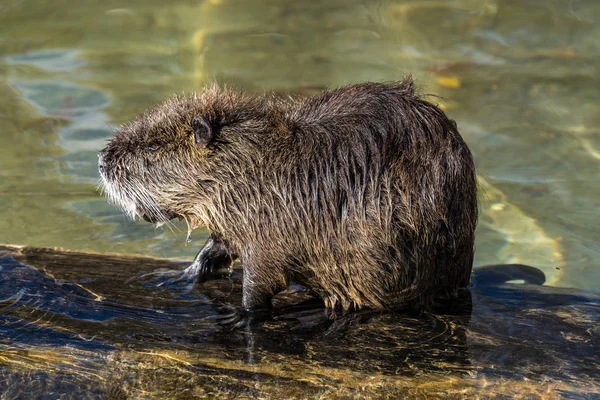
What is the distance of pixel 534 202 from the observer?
219 inches

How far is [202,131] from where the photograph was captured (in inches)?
136

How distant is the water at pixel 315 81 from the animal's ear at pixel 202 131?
1741mm

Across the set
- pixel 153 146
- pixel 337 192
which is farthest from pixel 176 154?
pixel 337 192

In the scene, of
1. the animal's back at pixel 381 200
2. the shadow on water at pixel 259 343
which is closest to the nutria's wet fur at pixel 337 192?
the animal's back at pixel 381 200

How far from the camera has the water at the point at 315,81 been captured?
536 cm

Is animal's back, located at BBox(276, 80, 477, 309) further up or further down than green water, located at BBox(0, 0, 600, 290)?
further down

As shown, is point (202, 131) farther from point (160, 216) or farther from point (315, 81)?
point (315, 81)

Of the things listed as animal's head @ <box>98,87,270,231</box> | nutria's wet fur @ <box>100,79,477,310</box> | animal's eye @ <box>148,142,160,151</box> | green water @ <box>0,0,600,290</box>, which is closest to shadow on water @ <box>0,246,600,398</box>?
nutria's wet fur @ <box>100,79,477,310</box>

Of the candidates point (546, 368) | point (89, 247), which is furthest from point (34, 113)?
point (546, 368)

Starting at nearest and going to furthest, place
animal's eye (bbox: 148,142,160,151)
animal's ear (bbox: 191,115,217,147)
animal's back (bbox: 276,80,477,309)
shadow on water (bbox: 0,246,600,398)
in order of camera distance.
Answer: shadow on water (bbox: 0,246,600,398), animal's back (bbox: 276,80,477,309), animal's ear (bbox: 191,115,217,147), animal's eye (bbox: 148,142,160,151)

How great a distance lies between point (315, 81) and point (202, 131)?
3485 millimetres

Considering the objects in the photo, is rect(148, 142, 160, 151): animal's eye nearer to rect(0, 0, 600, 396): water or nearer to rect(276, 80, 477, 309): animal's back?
rect(276, 80, 477, 309): animal's back

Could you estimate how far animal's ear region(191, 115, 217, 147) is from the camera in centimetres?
343

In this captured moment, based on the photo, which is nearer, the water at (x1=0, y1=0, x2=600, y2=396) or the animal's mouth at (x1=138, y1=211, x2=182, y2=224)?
the animal's mouth at (x1=138, y1=211, x2=182, y2=224)
